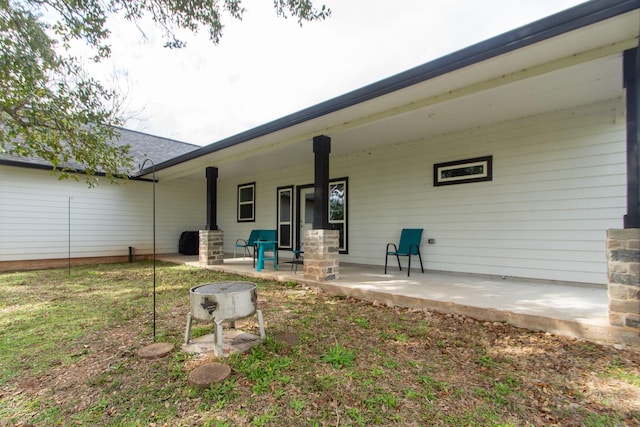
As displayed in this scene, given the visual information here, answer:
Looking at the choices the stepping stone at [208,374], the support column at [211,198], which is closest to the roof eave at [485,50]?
the stepping stone at [208,374]

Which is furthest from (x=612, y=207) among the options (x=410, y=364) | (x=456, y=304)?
(x=410, y=364)

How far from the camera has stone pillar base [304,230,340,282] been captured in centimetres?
446

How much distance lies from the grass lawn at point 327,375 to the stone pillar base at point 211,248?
3284 mm

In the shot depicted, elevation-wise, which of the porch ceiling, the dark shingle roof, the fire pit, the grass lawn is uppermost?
the dark shingle roof

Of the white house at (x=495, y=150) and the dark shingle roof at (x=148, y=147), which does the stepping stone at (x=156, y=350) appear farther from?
the dark shingle roof at (x=148, y=147)

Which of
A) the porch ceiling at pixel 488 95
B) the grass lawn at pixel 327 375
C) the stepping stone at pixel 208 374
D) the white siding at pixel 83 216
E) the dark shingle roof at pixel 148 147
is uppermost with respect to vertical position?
the dark shingle roof at pixel 148 147

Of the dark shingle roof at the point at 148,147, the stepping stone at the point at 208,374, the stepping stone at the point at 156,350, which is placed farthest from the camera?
the dark shingle roof at the point at 148,147

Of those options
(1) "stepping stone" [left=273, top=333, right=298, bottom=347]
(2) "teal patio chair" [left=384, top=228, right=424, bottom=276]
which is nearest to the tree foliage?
(2) "teal patio chair" [left=384, top=228, right=424, bottom=276]

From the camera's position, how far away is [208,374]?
1.92m

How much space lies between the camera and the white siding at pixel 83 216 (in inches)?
259

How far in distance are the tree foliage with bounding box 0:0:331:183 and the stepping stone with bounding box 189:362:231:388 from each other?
3.69m

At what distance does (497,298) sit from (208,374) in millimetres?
3069

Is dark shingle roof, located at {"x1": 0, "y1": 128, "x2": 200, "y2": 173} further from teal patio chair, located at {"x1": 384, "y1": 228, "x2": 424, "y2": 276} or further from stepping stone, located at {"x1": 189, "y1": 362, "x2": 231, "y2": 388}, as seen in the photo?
stepping stone, located at {"x1": 189, "y1": 362, "x2": 231, "y2": 388}

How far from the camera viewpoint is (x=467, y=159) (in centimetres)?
483
